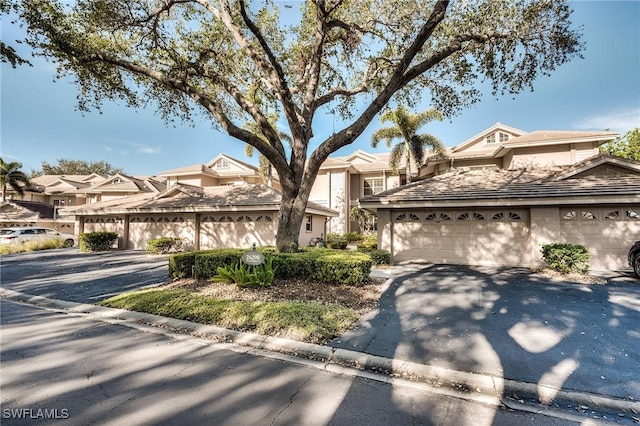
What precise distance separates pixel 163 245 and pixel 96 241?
18.7 ft

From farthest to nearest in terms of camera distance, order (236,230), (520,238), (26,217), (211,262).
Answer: (26,217)
(236,230)
(520,238)
(211,262)

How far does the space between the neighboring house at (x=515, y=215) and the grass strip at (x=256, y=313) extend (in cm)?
803

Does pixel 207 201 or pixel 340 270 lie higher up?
pixel 207 201

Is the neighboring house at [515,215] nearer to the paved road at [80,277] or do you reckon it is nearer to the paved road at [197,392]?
the paved road at [80,277]

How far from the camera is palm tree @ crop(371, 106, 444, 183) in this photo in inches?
779

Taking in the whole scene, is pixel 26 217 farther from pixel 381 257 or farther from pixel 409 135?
pixel 409 135

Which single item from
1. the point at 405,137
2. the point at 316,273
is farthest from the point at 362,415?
the point at 405,137

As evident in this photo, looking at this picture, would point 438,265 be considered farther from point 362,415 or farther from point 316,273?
point 362,415

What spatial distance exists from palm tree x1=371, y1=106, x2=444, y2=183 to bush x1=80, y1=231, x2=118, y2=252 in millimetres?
20055

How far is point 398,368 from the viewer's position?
3.81 m

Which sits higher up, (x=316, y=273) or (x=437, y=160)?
(x=437, y=160)

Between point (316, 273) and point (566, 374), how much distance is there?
216 inches

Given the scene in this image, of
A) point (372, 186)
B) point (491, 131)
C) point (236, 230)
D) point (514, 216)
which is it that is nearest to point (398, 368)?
point (514, 216)

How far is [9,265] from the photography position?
43.5 feet
